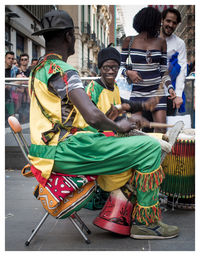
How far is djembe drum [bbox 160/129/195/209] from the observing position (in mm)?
3453

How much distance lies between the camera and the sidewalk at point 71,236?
259 cm

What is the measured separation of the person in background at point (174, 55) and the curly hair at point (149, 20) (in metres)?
0.24

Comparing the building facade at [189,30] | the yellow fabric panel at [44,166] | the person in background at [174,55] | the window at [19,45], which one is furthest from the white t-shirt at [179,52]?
the building facade at [189,30]

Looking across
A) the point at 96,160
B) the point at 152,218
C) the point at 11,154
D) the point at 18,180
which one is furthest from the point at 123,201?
the point at 11,154

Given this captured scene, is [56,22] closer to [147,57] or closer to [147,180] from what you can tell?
[147,180]

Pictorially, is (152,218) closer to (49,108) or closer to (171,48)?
(49,108)

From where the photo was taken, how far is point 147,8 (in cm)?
380

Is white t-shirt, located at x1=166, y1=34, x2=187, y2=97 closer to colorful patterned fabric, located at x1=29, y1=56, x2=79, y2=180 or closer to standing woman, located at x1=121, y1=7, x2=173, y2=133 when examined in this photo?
standing woman, located at x1=121, y1=7, x2=173, y2=133

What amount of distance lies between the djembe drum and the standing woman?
549mm

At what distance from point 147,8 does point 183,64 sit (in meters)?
0.83

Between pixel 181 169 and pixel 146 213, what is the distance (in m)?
1.00

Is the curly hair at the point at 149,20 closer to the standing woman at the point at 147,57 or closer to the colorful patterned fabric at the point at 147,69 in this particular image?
the standing woman at the point at 147,57

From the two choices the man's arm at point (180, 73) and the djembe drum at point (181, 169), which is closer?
the djembe drum at point (181, 169)

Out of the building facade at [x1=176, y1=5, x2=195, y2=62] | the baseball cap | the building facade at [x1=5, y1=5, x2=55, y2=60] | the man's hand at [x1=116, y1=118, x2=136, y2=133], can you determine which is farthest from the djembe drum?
the building facade at [x1=176, y1=5, x2=195, y2=62]
